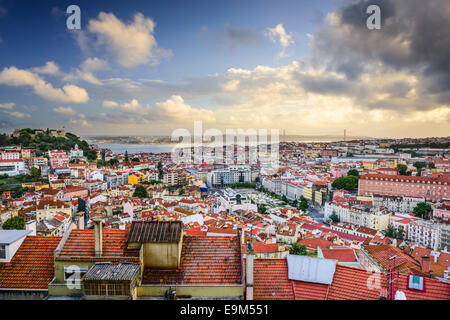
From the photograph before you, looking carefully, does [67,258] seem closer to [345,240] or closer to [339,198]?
[345,240]

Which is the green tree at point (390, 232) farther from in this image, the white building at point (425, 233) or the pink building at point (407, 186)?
the pink building at point (407, 186)

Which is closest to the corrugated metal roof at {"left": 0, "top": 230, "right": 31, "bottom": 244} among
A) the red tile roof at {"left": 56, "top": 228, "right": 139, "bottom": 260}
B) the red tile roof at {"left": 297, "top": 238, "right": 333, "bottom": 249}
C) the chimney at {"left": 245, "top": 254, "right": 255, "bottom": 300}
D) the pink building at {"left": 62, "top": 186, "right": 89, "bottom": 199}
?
the red tile roof at {"left": 56, "top": 228, "right": 139, "bottom": 260}

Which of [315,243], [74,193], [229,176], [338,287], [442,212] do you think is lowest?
[442,212]

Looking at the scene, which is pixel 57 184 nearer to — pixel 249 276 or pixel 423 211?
pixel 249 276

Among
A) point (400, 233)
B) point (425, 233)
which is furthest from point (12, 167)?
point (425, 233)

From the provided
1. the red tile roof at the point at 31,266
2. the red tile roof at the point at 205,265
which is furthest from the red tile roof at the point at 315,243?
the red tile roof at the point at 31,266

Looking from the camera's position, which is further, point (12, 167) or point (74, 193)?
point (12, 167)

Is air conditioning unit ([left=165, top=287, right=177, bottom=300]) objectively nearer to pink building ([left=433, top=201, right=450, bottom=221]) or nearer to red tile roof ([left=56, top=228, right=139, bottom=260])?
red tile roof ([left=56, top=228, right=139, bottom=260])
